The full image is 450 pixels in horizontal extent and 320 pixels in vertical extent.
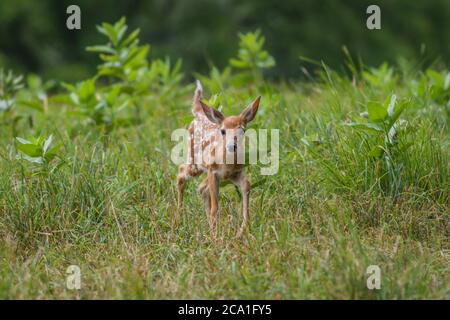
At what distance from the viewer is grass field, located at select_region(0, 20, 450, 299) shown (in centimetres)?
432

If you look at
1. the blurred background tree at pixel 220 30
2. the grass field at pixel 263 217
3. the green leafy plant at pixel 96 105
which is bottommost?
the grass field at pixel 263 217

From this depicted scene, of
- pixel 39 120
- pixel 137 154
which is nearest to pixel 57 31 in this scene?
pixel 39 120

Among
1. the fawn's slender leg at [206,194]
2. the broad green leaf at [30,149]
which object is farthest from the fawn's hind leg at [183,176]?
the broad green leaf at [30,149]

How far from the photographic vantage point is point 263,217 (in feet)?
16.3

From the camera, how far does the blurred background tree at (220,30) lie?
53.0 ft

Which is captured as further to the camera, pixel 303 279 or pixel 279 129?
pixel 279 129

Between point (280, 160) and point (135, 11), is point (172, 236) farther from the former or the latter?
point (135, 11)

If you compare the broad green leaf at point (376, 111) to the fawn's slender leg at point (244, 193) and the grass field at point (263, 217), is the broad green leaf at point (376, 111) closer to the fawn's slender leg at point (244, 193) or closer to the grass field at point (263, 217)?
the grass field at point (263, 217)

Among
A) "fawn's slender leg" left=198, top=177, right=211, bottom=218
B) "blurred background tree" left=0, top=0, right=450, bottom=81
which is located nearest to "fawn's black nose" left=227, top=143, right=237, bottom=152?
"fawn's slender leg" left=198, top=177, right=211, bottom=218

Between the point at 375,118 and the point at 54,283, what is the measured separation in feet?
6.89

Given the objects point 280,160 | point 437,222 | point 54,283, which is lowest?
point 54,283

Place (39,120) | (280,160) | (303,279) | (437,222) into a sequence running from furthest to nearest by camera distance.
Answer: (39,120), (280,160), (437,222), (303,279)

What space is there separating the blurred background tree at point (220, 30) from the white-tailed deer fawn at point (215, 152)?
10735 millimetres

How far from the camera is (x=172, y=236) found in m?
5.00
